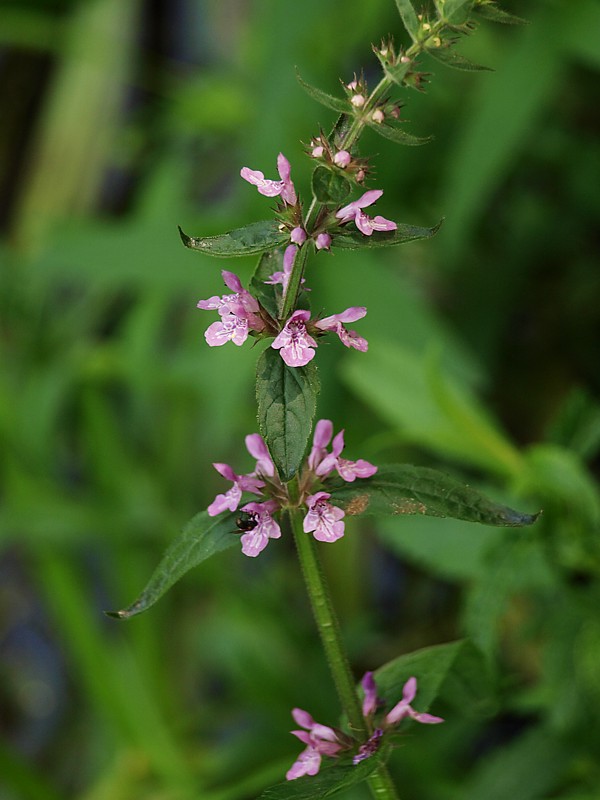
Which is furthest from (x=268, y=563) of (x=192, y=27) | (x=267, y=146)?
(x=192, y=27)

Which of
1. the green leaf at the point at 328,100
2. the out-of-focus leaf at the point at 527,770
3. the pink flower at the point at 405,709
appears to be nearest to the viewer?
the green leaf at the point at 328,100

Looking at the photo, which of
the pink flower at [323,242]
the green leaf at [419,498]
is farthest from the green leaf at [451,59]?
the green leaf at [419,498]

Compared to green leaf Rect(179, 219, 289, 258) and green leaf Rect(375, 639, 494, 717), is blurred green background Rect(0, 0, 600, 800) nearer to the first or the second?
green leaf Rect(375, 639, 494, 717)

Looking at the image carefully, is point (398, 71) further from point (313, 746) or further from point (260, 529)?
point (313, 746)

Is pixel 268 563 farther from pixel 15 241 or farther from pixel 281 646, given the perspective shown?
pixel 15 241

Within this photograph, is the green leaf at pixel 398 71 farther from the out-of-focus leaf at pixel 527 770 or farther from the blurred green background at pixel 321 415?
the out-of-focus leaf at pixel 527 770

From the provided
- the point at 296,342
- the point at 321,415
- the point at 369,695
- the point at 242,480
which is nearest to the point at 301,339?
the point at 296,342

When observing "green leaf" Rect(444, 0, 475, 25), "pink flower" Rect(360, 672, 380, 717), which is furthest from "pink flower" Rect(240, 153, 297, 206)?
"pink flower" Rect(360, 672, 380, 717)
